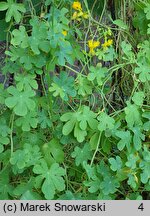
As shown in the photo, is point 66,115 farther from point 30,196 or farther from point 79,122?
point 30,196

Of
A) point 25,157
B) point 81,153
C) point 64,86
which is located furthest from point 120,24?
point 25,157

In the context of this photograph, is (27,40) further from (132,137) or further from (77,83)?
(132,137)

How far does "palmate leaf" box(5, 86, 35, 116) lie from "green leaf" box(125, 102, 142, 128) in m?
0.32

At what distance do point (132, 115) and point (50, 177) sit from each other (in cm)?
34

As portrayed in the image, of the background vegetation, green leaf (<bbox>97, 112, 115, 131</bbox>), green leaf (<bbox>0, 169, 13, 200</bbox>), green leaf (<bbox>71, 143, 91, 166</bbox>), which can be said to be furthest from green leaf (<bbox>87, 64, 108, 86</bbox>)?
green leaf (<bbox>0, 169, 13, 200</bbox>)

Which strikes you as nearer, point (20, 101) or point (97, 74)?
point (20, 101)

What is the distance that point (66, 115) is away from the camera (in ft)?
5.32

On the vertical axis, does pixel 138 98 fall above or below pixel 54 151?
above

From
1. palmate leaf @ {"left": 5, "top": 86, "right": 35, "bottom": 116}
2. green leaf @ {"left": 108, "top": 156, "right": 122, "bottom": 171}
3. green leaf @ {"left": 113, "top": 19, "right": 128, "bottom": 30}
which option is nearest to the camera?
palmate leaf @ {"left": 5, "top": 86, "right": 35, "bottom": 116}

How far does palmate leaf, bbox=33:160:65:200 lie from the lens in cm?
156

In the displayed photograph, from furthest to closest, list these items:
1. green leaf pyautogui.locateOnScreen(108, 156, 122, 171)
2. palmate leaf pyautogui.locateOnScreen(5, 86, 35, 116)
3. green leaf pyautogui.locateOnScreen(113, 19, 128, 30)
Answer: green leaf pyautogui.locateOnScreen(113, 19, 128, 30), green leaf pyautogui.locateOnScreen(108, 156, 122, 171), palmate leaf pyautogui.locateOnScreen(5, 86, 35, 116)

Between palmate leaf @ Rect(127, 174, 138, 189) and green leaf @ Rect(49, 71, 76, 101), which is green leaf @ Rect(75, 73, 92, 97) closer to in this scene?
green leaf @ Rect(49, 71, 76, 101)

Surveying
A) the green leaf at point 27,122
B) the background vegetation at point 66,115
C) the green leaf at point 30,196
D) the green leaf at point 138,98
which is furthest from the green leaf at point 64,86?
the green leaf at point 30,196

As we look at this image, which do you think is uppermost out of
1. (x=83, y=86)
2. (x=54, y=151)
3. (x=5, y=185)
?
A: (x=83, y=86)
